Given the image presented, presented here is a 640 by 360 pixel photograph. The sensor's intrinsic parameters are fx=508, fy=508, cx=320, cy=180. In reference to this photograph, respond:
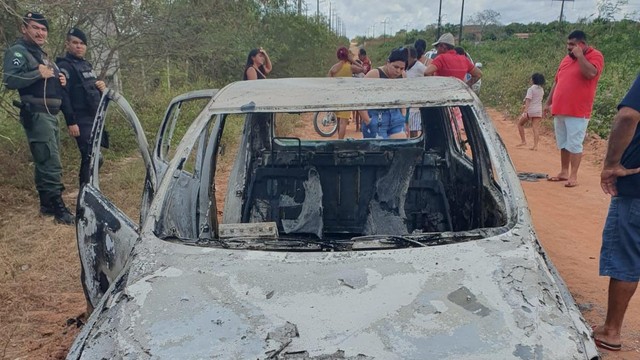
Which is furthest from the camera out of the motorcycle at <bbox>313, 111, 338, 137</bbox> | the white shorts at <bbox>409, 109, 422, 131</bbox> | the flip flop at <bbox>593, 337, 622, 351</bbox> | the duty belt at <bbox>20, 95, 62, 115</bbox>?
the motorcycle at <bbox>313, 111, 338, 137</bbox>

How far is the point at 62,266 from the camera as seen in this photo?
4.10 metres

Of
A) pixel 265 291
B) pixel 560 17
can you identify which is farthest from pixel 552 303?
pixel 560 17

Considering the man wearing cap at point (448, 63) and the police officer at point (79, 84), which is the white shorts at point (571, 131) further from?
the police officer at point (79, 84)

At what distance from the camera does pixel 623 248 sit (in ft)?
9.12

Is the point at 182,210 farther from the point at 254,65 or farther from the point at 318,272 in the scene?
the point at 254,65

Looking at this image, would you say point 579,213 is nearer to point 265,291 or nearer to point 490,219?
point 490,219

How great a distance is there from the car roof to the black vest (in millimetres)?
2769

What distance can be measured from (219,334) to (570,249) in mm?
3825

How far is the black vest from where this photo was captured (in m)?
4.91

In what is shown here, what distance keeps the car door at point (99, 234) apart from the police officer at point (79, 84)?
244 centimetres

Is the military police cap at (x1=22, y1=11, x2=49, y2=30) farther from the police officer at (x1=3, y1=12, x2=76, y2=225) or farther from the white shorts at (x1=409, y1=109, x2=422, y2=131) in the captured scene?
the white shorts at (x1=409, y1=109, x2=422, y2=131)

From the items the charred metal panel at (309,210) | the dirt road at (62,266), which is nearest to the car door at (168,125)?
the charred metal panel at (309,210)

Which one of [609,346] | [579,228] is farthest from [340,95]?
[579,228]

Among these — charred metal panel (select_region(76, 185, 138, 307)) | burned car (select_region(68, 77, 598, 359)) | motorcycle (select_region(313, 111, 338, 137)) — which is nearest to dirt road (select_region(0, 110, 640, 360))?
charred metal panel (select_region(76, 185, 138, 307))
